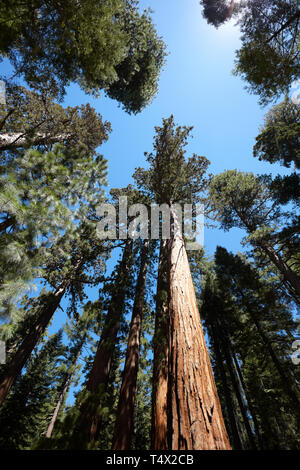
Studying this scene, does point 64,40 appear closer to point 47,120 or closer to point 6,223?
point 47,120

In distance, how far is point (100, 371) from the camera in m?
4.14

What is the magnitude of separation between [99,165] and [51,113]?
490 cm

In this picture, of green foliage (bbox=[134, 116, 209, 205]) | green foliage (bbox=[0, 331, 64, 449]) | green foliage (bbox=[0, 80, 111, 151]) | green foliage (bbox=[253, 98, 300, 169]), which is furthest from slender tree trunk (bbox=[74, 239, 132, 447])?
green foliage (bbox=[253, 98, 300, 169])

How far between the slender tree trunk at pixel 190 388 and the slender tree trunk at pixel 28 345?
614cm

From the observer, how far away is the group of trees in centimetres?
262

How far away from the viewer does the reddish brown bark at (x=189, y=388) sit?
4.68 ft

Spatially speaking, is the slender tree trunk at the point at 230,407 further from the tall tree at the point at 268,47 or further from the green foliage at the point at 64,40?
the green foliage at the point at 64,40

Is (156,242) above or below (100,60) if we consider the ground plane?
above

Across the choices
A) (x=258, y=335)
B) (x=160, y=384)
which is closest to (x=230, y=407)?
(x=258, y=335)

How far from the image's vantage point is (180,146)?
6.41m

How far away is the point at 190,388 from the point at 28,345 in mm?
6802

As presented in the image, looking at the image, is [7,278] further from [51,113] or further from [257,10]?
[257,10]
